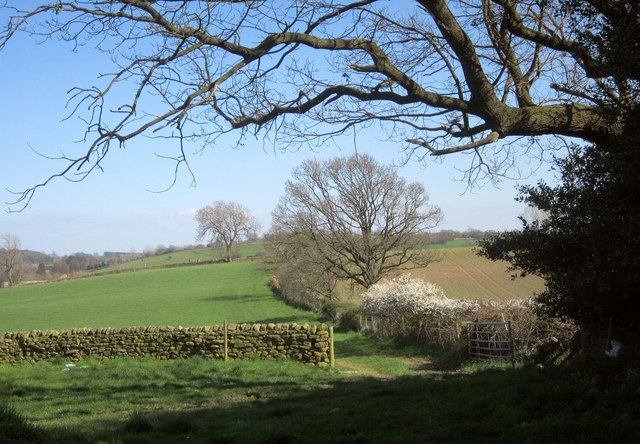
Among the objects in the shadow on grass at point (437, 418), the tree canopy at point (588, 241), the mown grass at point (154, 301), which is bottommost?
the mown grass at point (154, 301)

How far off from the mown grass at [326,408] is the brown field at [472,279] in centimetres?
2246

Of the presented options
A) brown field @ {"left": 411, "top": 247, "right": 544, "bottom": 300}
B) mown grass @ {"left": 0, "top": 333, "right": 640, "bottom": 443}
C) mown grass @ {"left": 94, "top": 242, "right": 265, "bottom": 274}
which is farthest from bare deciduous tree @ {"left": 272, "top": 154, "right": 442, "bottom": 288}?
mown grass @ {"left": 94, "top": 242, "right": 265, "bottom": 274}

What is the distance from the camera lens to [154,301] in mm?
58062

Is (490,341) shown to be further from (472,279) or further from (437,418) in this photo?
(472,279)

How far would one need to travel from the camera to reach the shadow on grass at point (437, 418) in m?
5.75

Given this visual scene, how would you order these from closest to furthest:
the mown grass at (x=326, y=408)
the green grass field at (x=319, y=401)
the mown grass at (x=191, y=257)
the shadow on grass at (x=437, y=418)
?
the shadow on grass at (x=437, y=418), the mown grass at (x=326, y=408), the green grass field at (x=319, y=401), the mown grass at (x=191, y=257)

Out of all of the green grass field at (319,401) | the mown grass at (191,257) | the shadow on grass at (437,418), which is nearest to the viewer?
the shadow on grass at (437,418)

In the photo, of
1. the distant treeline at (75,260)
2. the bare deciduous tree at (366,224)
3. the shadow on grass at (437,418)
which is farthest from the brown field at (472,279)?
the distant treeline at (75,260)

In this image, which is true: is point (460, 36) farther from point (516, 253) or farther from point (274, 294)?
point (274, 294)

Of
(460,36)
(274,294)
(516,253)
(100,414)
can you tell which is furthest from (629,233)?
(274,294)

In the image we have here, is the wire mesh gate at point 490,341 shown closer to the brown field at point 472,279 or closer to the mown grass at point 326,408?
the mown grass at point 326,408

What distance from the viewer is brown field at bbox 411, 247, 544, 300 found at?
1431 inches

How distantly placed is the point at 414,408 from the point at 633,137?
14.8ft

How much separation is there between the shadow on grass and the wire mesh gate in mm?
7518
